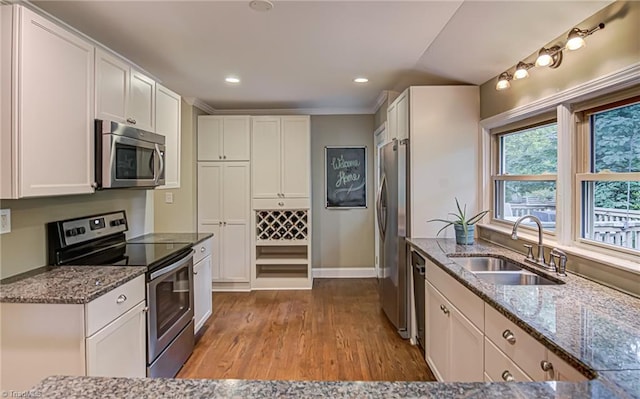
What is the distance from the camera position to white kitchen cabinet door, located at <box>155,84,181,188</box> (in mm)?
3089

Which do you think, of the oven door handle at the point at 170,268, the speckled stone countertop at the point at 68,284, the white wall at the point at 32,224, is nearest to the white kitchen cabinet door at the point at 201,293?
the oven door handle at the point at 170,268

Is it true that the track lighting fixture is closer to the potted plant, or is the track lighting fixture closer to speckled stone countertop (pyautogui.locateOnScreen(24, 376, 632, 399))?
the potted plant

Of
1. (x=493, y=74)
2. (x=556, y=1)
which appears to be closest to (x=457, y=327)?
(x=556, y=1)

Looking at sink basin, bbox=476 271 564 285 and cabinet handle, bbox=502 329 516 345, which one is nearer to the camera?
cabinet handle, bbox=502 329 516 345

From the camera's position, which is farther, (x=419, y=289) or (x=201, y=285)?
(x=201, y=285)

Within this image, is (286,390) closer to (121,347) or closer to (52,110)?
(121,347)

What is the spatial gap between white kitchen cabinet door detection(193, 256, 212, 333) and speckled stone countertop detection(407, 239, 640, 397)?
210cm

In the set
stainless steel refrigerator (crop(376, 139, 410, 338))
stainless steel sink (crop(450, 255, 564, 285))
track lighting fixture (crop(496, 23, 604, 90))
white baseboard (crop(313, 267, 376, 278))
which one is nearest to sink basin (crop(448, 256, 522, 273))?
stainless steel sink (crop(450, 255, 564, 285))

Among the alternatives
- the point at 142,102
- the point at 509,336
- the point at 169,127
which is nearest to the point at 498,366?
the point at 509,336

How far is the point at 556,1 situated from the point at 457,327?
1.76 meters

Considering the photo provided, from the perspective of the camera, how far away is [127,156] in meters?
2.43

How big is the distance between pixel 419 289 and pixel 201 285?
1.88 m

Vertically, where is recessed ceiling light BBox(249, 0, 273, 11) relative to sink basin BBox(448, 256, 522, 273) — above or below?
above

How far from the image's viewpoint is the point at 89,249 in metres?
2.49
